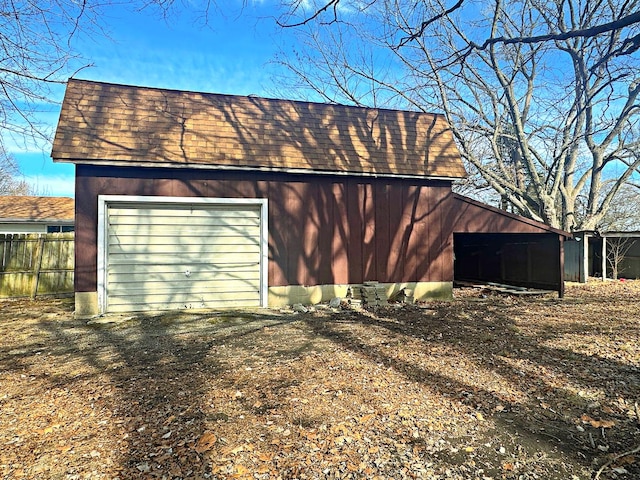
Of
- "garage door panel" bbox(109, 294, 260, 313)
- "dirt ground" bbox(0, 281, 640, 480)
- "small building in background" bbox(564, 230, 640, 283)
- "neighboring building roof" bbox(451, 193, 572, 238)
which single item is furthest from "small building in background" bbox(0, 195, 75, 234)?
"small building in background" bbox(564, 230, 640, 283)

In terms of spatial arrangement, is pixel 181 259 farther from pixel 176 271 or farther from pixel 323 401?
pixel 323 401

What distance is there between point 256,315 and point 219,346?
7.62 ft

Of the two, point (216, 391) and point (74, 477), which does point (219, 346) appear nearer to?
point (216, 391)

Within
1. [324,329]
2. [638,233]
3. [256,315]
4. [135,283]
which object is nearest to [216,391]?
[324,329]

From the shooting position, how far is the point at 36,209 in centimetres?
1856

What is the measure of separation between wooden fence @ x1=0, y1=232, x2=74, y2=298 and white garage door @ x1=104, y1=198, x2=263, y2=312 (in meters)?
3.68

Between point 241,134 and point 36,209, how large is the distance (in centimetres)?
1441

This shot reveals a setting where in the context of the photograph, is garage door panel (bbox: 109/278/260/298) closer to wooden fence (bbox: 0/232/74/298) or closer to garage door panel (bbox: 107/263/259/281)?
garage door panel (bbox: 107/263/259/281)

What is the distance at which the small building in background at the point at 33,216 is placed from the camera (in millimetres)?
17250

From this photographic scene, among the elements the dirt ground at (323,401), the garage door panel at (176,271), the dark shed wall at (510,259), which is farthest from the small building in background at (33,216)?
the dark shed wall at (510,259)

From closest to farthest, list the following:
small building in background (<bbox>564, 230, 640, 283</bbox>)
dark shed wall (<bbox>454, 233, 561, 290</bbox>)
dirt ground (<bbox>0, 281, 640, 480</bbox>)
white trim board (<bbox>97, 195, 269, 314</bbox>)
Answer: dirt ground (<bbox>0, 281, 640, 480</bbox>), white trim board (<bbox>97, 195, 269, 314</bbox>), dark shed wall (<bbox>454, 233, 561, 290</bbox>), small building in background (<bbox>564, 230, 640, 283</bbox>)

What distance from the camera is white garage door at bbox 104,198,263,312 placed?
8.30m

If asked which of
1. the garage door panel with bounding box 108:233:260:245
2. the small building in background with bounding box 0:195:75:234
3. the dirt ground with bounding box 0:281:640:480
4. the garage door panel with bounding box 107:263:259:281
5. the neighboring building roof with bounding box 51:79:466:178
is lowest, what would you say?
the dirt ground with bounding box 0:281:640:480

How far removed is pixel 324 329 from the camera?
6785 mm
